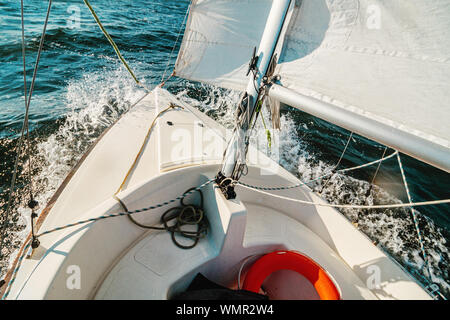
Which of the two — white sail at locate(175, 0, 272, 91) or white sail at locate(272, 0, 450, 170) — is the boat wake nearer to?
white sail at locate(175, 0, 272, 91)

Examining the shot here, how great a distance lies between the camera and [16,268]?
1.49 m

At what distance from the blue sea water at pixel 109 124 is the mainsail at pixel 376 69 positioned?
215cm

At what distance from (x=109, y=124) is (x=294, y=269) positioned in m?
4.58

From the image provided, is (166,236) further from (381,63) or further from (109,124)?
(109,124)

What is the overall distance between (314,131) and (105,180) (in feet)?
16.6

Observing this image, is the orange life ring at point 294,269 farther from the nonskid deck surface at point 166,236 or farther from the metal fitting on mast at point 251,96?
the metal fitting on mast at point 251,96

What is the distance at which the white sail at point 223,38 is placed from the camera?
6.18 feet

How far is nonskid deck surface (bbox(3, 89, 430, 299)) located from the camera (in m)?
1.46

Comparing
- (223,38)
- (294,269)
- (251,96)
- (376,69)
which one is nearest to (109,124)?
(223,38)

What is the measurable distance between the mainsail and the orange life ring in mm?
→ 1218

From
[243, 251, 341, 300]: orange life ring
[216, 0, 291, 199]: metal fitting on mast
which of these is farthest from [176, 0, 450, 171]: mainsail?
[243, 251, 341, 300]: orange life ring

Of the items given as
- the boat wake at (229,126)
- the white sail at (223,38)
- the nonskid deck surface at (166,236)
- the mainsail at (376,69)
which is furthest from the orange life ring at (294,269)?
the white sail at (223,38)

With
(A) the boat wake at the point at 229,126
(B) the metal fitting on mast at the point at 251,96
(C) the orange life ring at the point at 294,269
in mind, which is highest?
(B) the metal fitting on mast at the point at 251,96

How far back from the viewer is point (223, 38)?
82.4 inches
